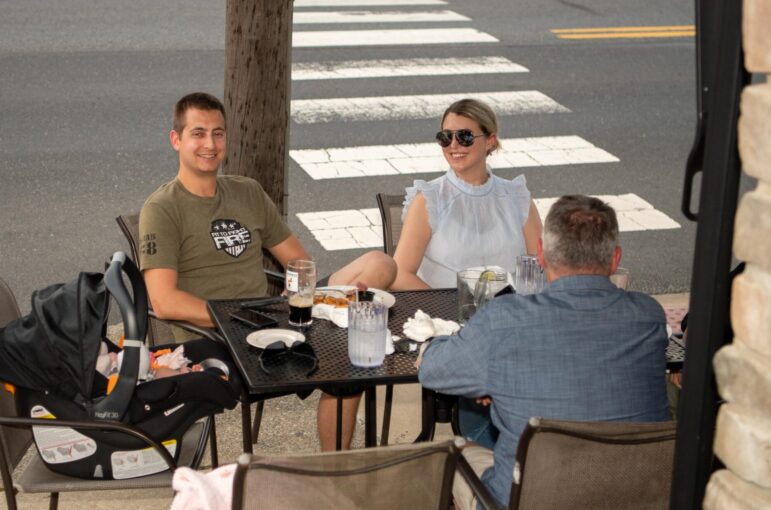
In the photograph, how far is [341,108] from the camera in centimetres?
1228

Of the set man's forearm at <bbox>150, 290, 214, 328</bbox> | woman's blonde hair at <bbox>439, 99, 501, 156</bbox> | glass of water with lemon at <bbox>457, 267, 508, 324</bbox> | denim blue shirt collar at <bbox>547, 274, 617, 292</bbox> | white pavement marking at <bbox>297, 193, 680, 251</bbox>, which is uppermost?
woman's blonde hair at <bbox>439, 99, 501, 156</bbox>

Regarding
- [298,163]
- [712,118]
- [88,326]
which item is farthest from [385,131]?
[712,118]

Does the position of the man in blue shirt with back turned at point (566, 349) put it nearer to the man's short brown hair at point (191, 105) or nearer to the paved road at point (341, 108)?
the man's short brown hair at point (191, 105)

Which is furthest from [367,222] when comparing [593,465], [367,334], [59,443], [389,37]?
[389,37]

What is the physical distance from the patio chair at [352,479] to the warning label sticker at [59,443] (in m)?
1.17

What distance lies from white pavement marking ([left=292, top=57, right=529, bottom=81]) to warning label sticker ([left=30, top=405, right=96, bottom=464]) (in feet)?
30.4

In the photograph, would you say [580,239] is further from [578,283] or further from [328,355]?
[328,355]

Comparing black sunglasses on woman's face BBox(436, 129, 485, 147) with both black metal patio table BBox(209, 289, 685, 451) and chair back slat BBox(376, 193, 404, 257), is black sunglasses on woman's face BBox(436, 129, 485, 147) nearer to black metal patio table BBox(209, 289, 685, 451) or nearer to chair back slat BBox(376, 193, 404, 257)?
chair back slat BBox(376, 193, 404, 257)

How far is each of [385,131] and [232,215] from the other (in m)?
5.89

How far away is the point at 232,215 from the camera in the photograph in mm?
5840

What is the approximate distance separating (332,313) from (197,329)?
2.37ft

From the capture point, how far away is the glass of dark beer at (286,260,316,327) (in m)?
4.92

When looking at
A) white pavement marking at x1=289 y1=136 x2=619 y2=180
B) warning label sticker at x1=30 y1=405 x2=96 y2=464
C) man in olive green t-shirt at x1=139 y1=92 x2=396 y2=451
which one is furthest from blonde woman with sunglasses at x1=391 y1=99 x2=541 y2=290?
white pavement marking at x1=289 y1=136 x2=619 y2=180

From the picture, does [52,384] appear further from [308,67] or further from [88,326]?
[308,67]
